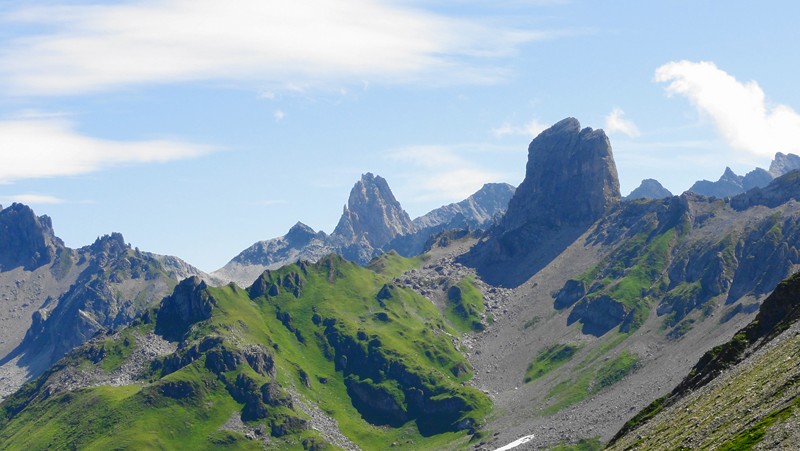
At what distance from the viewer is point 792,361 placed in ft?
435

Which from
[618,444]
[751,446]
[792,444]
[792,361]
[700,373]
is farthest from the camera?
[700,373]

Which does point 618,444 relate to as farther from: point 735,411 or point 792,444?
point 792,444

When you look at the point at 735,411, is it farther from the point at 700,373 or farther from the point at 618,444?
the point at 700,373

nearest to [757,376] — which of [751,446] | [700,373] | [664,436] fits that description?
[664,436]

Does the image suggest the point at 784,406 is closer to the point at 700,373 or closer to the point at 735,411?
the point at 735,411

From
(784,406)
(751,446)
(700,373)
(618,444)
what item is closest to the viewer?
(751,446)

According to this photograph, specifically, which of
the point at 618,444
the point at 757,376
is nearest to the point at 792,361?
the point at 757,376

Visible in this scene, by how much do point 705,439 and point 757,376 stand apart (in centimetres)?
2255

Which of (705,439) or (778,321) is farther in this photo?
(778,321)

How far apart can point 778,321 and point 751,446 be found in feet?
318

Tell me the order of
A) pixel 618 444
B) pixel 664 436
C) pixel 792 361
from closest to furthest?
pixel 792 361 → pixel 664 436 → pixel 618 444

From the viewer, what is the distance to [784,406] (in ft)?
369

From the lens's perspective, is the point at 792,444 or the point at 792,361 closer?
the point at 792,444

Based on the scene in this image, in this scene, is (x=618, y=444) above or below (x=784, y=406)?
below
